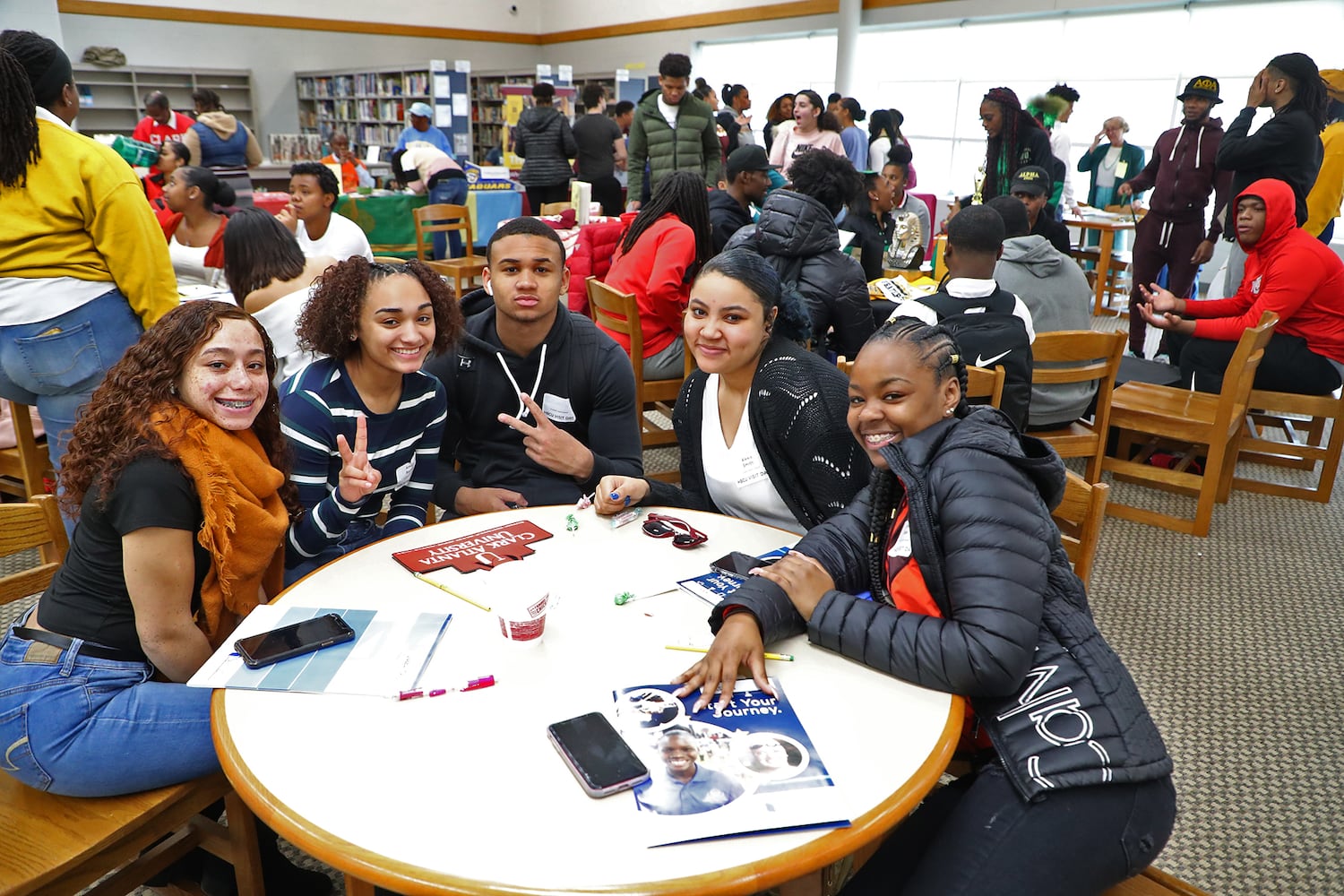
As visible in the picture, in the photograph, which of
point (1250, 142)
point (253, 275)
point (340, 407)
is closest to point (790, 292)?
point (340, 407)

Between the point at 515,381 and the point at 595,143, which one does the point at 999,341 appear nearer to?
the point at 515,381

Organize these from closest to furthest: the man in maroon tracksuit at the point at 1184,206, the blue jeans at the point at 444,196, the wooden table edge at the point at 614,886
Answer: the wooden table edge at the point at 614,886, the man in maroon tracksuit at the point at 1184,206, the blue jeans at the point at 444,196

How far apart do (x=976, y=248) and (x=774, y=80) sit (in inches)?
396

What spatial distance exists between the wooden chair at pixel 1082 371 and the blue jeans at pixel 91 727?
2720mm

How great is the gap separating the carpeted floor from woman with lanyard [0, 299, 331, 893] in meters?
2.04

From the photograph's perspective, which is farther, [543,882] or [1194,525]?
[1194,525]

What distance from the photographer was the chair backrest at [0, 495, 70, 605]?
63.7 inches

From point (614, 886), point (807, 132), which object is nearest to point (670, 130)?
point (807, 132)

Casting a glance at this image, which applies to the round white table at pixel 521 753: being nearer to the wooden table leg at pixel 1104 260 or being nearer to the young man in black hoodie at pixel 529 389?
the young man in black hoodie at pixel 529 389

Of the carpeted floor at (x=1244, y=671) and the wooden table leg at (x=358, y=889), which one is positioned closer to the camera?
the wooden table leg at (x=358, y=889)

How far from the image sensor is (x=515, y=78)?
40.7 ft

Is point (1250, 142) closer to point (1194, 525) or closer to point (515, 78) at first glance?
point (1194, 525)

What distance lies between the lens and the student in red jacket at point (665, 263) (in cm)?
359

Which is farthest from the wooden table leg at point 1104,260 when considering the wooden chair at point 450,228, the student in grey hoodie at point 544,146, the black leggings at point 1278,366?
the wooden chair at point 450,228
